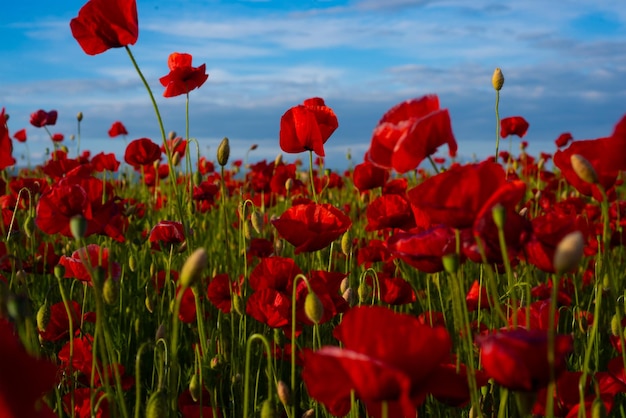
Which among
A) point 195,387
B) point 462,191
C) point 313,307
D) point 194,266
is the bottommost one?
point 195,387

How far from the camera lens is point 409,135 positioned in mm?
1122

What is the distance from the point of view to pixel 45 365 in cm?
74

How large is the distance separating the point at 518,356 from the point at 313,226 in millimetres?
950

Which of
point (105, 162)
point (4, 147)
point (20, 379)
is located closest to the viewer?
point (20, 379)

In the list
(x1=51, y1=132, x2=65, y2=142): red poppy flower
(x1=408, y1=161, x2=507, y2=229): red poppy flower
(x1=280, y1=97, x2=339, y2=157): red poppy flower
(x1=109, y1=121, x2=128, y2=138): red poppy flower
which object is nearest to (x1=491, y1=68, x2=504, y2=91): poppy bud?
(x1=280, y1=97, x2=339, y2=157): red poppy flower

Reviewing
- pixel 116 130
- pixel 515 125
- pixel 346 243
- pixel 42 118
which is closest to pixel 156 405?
pixel 346 243

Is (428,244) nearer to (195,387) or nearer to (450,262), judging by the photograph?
(450,262)

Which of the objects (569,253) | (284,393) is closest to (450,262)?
(569,253)

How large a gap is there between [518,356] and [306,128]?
106cm

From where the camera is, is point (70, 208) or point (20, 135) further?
point (20, 135)

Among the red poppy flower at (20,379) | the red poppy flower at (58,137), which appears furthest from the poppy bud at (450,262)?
the red poppy flower at (58,137)

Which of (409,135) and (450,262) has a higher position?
(409,135)

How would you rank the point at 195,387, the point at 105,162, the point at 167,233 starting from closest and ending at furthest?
the point at 195,387 < the point at 167,233 < the point at 105,162

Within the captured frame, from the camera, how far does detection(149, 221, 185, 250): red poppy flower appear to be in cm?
218
